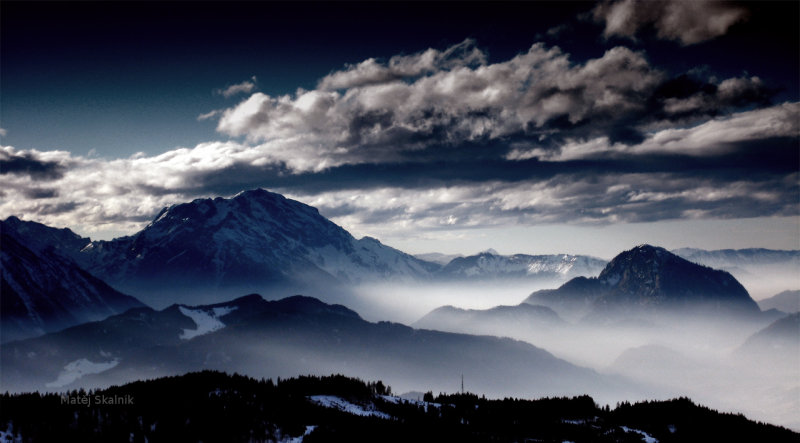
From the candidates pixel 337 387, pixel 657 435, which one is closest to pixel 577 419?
pixel 657 435

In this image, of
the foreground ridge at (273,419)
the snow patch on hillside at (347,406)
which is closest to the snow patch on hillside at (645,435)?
the foreground ridge at (273,419)

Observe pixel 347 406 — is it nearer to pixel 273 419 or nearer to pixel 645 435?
pixel 273 419

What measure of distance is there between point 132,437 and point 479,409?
387 ft

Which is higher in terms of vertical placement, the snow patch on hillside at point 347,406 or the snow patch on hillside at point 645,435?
the snow patch on hillside at point 347,406

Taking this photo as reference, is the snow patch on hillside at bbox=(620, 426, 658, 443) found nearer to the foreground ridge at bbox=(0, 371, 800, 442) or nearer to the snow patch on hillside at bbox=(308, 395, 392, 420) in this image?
the foreground ridge at bbox=(0, 371, 800, 442)

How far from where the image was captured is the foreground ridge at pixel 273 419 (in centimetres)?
13788

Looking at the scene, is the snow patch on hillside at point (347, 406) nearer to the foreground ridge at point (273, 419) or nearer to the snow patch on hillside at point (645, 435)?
the foreground ridge at point (273, 419)

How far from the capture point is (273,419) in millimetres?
152500

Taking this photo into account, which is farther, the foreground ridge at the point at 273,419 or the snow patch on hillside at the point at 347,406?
the snow patch on hillside at the point at 347,406

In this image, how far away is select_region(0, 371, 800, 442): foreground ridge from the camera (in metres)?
138

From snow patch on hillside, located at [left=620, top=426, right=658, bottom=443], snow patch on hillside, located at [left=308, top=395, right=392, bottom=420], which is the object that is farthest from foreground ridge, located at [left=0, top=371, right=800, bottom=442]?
snow patch on hillside, located at [left=620, top=426, right=658, bottom=443]

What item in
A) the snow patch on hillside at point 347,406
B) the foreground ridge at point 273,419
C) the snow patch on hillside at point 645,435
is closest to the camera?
the foreground ridge at point 273,419

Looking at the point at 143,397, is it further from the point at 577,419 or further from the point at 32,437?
the point at 577,419

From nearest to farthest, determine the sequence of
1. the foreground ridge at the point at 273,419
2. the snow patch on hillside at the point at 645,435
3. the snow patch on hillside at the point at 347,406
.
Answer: the foreground ridge at the point at 273,419 < the snow patch on hillside at the point at 347,406 < the snow patch on hillside at the point at 645,435
